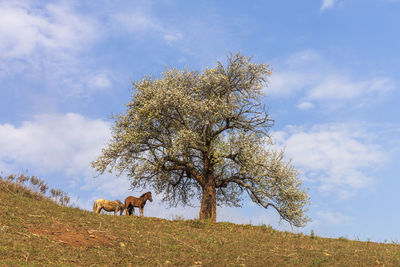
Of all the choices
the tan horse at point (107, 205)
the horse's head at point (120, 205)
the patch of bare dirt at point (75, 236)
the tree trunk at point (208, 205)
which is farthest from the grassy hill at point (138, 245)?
the horse's head at point (120, 205)

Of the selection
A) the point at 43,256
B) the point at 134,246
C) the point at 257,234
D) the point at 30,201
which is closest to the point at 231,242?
the point at 257,234

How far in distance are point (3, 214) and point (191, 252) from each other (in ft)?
35.3

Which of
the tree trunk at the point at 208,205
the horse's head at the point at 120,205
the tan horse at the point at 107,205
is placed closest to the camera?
the tree trunk at the point at 208,205

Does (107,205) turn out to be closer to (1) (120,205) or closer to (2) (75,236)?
(1) (120,205)

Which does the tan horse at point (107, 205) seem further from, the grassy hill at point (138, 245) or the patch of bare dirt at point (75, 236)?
the patch of bare dirt at point (75, 236)

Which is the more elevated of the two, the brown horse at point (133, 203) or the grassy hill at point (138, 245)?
the brown horse at point (133, 203)

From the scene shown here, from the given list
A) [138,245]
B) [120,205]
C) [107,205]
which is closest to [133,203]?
[120,205]

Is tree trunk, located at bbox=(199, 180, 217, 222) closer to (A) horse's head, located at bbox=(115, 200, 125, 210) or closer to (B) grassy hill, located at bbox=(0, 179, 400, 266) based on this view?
(B) grassy hill, located at bbox=(0, 179, 400, 266)

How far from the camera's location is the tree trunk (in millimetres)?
31188

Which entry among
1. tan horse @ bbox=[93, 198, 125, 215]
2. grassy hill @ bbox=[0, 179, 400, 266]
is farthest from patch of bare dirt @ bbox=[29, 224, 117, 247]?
tan horse @ bbox=[93, 198, 125, 215]

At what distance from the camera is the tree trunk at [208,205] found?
3119 cm

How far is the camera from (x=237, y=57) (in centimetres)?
3281

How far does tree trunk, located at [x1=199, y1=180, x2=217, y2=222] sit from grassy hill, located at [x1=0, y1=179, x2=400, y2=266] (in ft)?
13.5

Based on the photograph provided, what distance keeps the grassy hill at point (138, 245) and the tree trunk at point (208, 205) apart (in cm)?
412
